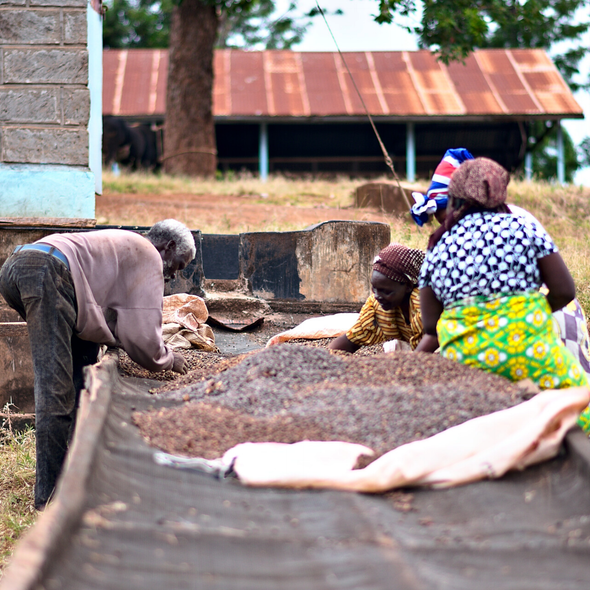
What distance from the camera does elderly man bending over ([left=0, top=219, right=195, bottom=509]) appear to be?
11.3 feet

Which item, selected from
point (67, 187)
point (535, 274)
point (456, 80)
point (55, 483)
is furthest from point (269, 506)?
point (456, 80)

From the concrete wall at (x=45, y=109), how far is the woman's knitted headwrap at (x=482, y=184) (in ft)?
11.8

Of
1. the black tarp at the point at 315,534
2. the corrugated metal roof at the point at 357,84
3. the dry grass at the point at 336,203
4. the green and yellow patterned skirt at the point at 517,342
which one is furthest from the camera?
the corrugated metal roof at the point at 357,84

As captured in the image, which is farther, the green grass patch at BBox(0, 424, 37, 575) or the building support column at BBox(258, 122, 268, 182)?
the building support column at BBox(258, 122, 268, 182)

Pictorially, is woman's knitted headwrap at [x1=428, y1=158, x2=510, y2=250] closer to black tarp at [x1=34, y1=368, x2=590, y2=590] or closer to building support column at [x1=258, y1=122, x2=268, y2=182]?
black tarp at [x1=34, y1=368, x2=590, y2=590]

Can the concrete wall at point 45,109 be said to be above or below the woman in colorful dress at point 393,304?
above

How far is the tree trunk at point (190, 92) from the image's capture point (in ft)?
39.2

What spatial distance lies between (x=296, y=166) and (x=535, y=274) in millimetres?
15132

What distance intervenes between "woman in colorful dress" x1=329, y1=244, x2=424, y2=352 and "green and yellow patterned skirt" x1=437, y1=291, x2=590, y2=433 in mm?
875

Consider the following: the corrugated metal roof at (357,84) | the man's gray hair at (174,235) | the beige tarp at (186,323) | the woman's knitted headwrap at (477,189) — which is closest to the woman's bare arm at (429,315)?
the woman's knitted headwrap at (477,189)

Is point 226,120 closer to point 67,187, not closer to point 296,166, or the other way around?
point 296,166

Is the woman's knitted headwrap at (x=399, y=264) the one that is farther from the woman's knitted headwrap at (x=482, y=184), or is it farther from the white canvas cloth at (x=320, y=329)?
the white canvas cloth at (x=320, y=329)

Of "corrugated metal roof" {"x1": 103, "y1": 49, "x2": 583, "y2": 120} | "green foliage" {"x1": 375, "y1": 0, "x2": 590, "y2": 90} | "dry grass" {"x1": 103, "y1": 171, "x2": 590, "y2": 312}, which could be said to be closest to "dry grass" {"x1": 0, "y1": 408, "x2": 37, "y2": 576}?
"dry grass" {"x1": 103, "y1": 171, "x2": 590, "y2": 312}

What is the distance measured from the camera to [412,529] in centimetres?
182
